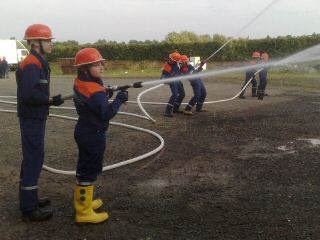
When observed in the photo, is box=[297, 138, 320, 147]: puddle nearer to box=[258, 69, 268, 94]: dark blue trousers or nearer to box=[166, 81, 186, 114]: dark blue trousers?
box=[166, 81, 186, 114]: dark blue trousers

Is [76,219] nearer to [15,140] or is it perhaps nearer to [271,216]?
[271,216]

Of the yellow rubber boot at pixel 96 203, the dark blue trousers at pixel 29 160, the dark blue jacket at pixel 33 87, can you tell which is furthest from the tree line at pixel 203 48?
the dark blue trousers at pixel 29 160

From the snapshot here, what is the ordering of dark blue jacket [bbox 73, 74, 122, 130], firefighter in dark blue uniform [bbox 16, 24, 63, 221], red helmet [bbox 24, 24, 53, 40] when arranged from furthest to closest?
red helmet [bbox 24, 24, 53, 40] < firefighter in dark blue uniform [bbox 16, 24, 63, 221] < dark blue jacket [bbox 73, 74, 122, 130]

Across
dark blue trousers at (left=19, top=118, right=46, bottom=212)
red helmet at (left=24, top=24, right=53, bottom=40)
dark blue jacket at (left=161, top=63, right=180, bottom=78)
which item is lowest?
dark blue trousers at (left=19, top=118, right=46, bottom=212)

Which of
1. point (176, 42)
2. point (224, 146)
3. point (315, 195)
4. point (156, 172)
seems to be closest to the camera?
point (315, 195)

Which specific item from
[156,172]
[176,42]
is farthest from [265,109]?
[176,42]

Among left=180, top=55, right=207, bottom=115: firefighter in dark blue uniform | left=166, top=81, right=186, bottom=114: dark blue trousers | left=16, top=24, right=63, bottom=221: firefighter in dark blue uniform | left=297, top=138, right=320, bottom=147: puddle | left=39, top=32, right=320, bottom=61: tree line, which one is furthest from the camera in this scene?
left=39, top=32, right=320, bottom=61: tree line

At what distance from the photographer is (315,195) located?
531 centimetres

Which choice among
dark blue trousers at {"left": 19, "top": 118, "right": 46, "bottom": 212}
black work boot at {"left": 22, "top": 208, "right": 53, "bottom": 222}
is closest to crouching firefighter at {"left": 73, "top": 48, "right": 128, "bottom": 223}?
black work boot at {"left": 22, "top": 208, "right": 53, "bottom": 222}

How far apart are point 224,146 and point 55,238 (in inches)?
178

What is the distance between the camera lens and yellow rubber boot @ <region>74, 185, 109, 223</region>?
4480 mm

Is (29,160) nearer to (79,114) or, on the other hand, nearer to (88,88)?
(79,114)

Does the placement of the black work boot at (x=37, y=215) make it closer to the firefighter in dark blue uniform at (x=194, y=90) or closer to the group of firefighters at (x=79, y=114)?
the group of firefighters at (x=79, y=114)

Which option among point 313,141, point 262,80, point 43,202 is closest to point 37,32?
point 43,202
